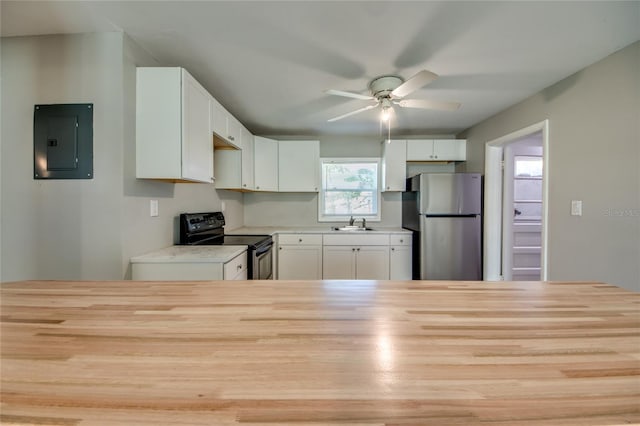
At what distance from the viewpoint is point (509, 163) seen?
3043 mm

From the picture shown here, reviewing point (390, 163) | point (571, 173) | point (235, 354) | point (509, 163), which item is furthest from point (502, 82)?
point (235, 354)

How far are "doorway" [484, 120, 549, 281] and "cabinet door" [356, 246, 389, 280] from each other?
1.24m

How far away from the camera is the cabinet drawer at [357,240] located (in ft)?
10.6

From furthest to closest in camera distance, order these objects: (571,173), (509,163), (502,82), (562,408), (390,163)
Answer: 1. (390,163)
2. (509,163)
3. (502,82)
4. (571,173)
5. (562,408)

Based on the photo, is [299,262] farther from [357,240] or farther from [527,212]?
[527,212]

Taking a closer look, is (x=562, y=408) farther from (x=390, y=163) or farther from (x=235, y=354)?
(x=390, y=163)

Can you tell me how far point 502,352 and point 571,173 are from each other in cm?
239

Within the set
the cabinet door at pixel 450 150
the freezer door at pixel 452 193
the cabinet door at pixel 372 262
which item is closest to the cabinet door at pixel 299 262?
the cabinet door at pixel 372 262

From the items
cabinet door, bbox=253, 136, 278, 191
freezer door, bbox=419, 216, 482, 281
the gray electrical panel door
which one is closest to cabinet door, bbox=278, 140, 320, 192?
cabinet door, bbox=253, 136, 278, 191

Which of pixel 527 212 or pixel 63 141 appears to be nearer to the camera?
pixel 63 141

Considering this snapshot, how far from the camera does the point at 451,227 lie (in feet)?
9.90

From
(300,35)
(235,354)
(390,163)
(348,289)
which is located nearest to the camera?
(235,354)

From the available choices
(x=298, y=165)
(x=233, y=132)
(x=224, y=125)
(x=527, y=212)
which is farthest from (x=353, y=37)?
(x=527, y=212)

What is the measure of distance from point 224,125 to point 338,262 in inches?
81.0
